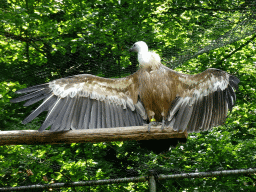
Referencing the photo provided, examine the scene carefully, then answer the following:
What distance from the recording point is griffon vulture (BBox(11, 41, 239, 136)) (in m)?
2.77

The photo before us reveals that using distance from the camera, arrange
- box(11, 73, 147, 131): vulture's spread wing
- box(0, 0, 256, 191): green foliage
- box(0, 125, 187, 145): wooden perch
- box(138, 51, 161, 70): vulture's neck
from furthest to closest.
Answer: box(0, 0, 256, 191): green foliage < box(138, 51, 161, 70): vulture's neck < box(11, 73, 147, 131): vulture's spread wing < box(0, 125, 187, 145): wooden perch

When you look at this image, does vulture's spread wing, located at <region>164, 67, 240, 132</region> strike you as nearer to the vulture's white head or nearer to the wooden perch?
the vulture's white head

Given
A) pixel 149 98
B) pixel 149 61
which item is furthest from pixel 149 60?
pixel 149 98

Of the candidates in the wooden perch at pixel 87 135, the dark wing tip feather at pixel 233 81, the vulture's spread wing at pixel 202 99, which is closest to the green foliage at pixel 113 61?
the vulture's spread wing at pixel 202 99

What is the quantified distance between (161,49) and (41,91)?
2289mm

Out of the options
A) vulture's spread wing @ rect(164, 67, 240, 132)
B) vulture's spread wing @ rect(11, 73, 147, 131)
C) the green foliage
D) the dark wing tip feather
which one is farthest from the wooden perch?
the green foliage

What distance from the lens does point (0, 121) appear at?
4109mm

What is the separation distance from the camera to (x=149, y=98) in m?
2.82

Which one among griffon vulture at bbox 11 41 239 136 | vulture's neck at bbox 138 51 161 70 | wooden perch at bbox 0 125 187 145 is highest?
vulture's neck at bbox 138 51 161 70

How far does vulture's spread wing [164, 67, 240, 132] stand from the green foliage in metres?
0.98

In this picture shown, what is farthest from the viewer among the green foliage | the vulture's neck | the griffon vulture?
the green foliage

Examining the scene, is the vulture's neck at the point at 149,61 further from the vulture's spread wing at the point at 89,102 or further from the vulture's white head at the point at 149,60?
the vulture's spread wing at the point at 89,102

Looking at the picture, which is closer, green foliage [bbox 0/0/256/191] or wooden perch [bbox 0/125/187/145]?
wooden perch [bbox 0/125/187/145]

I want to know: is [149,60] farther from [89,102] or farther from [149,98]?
[89,102]
